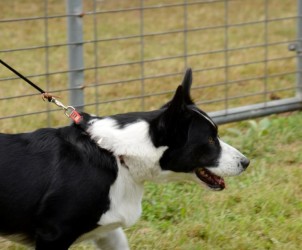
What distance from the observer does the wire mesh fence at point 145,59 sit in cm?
505

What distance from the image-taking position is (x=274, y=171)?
4676 mm

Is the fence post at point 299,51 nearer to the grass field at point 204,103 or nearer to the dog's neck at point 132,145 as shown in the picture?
the grass field at point 204,103

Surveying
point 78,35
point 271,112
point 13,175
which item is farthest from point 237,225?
point 271,112

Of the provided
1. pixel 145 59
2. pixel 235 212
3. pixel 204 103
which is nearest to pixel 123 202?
pixel 235 212

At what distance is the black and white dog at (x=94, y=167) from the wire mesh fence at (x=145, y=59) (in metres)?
1.42

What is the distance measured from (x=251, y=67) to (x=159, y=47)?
→ 1393 mm

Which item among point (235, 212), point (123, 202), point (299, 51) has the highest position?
point (299, 51)

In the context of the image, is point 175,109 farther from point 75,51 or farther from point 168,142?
point 75,51

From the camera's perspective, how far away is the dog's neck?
304cm

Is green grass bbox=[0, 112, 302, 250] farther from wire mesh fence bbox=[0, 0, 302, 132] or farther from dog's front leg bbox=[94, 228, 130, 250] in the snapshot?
wire mesh fence bbox=[0, 0, 302, 132]

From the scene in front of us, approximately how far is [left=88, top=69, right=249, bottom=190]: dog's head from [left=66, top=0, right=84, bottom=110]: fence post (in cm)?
166

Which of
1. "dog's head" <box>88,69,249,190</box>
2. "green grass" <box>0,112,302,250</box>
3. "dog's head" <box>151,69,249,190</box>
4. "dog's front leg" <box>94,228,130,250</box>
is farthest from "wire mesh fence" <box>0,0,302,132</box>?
"dog's head" <box>151,69,249,190</box>

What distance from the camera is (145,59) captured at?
7.74 metres

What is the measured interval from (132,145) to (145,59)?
477 centimetres
